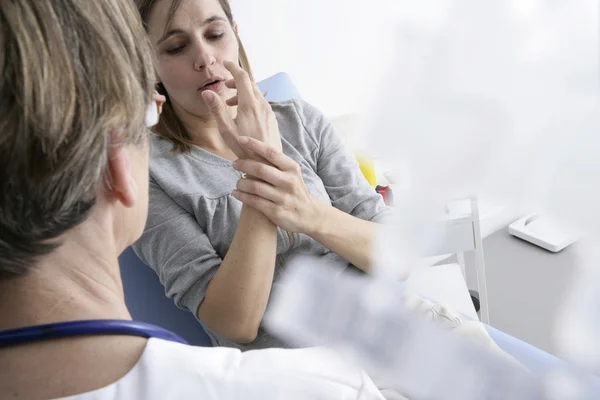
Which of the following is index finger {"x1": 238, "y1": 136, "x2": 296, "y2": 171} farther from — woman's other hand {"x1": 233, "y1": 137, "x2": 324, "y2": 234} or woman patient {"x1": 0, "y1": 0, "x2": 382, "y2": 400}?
woman patient {"x1": 0, "y1": 0, "x2": 382, "y2": 400}

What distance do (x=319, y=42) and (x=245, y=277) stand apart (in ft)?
4.37

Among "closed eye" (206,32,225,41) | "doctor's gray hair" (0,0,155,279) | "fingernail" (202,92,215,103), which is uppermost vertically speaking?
"doctor's gray hair" (0,0,155,279)

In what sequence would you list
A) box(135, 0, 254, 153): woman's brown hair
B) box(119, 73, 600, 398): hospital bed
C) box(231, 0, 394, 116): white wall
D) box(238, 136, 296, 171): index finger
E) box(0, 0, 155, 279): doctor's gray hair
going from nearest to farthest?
box(0, 0, 155, 279): doctor's gray hair
box(238, 136, 296, 171): index finger
box(135, 0, 254, 153): woman's brown hair
box(119, 73, 600, 398): hospital bed
box(231, 0, 394, 116): white wall

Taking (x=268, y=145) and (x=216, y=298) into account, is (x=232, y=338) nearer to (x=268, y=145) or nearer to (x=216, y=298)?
(x=216, y=298)

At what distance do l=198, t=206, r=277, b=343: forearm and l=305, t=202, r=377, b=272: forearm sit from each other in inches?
2.9

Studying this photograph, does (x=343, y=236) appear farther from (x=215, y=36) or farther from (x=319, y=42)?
(x=319, y=42)

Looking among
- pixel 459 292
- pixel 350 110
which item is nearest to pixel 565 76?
pixel 459 292

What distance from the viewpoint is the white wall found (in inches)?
77.0

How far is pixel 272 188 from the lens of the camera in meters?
0.90

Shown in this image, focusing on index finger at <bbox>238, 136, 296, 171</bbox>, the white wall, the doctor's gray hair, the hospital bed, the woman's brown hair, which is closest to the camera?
the doctor's gray hair

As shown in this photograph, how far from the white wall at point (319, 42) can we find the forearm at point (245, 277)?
1.15m

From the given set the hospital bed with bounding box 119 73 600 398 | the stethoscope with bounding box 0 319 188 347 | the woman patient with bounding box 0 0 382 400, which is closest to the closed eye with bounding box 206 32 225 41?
the hospital bed with bounding box 119 73 600 398

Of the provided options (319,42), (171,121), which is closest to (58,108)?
(171,121)

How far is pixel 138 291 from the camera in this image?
3.82ft
